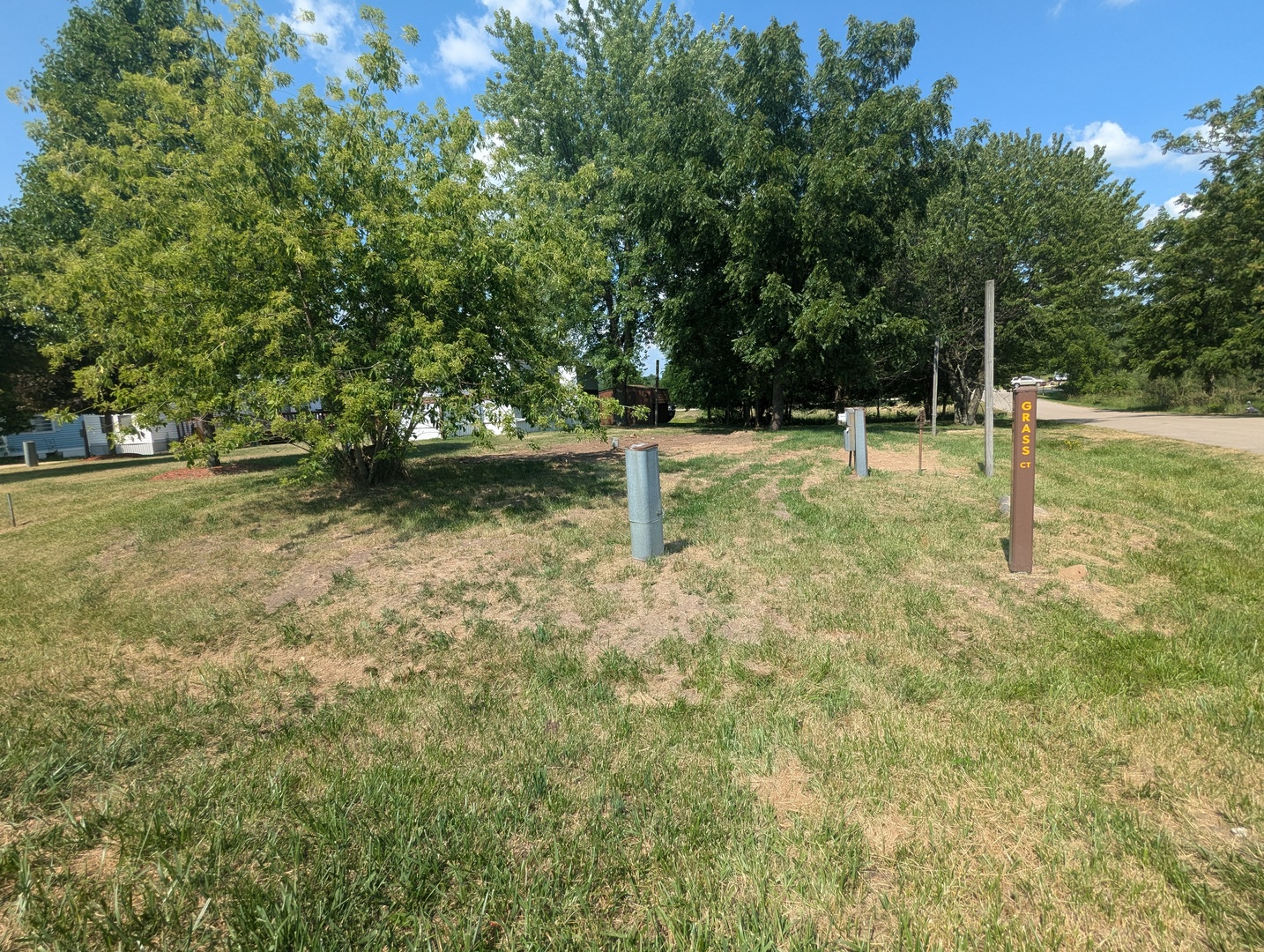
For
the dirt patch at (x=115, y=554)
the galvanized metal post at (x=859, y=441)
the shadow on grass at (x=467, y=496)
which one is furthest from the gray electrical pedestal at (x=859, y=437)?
the dirt patch at (x=115, y=554)

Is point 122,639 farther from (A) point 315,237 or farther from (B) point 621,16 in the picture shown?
(B) point 621,16

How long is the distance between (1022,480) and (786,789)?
405cm

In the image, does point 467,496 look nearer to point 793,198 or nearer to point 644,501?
point 644,501

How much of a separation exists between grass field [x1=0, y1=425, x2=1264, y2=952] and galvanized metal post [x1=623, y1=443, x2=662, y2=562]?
242 mm

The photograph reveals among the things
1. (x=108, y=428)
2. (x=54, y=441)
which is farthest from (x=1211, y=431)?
(x=54, y=441)

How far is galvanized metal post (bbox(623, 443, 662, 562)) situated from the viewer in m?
5.62

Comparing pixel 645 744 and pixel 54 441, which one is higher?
pixel 54 441

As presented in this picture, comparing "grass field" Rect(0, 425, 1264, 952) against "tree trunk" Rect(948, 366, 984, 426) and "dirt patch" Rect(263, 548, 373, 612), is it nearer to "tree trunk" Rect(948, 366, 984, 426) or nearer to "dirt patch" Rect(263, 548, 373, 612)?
"dirt patch" Rect(263, 548, 373, 612)

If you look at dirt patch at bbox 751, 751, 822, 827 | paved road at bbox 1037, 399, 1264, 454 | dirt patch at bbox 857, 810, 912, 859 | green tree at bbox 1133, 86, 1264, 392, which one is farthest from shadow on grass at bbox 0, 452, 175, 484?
green tree at bbox 1133, 86, 1264, 392

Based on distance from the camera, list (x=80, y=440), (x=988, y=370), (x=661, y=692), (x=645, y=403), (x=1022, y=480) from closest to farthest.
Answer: (x=661, y=692) < (x=1022, y=480) < (x=988, y=370) < (x=80, y=440) < (x=645, y=403)

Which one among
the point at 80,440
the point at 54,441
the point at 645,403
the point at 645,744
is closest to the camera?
the point at 645,744

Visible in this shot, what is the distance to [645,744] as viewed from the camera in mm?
2752

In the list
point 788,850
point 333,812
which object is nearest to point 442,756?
point 333,812

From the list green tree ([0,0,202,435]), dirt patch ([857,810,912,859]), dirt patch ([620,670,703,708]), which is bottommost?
dirt patch ([620,670,703,708])
